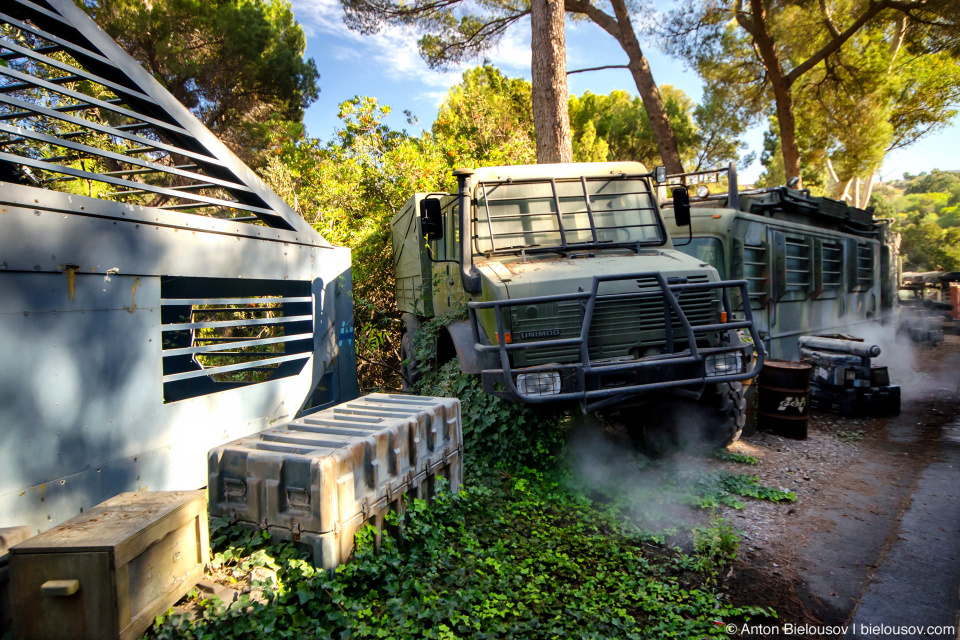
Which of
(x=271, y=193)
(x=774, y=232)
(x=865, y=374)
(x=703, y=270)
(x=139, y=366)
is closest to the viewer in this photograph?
(x=139, y=366)

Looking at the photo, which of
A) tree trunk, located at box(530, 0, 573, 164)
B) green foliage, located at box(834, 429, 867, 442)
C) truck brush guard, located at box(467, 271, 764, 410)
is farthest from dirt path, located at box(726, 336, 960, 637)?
tree trunk, located at box(530, 0, 573, 164)

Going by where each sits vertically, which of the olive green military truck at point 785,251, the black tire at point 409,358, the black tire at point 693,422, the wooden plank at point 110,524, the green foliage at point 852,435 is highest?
the olive green military truck at point 785,251

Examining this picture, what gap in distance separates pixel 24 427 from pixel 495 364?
292 centimetres

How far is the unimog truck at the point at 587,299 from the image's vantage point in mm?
4273

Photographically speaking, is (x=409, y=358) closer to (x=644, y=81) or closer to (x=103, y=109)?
(x=103, y=109)

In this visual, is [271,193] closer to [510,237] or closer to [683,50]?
[510,237]

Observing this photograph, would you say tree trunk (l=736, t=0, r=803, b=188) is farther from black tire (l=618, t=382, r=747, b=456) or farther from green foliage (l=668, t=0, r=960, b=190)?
black tire (l=618, t=382, r=747, b=456)

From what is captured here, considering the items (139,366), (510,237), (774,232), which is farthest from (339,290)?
(774,232)

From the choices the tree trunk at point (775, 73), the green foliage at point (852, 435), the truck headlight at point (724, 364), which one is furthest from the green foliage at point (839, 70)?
the truck headlight at point (724, 364)

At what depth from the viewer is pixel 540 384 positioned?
425cm

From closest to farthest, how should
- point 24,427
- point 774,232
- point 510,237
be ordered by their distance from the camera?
point 24,427
point 510,237
point 774,232

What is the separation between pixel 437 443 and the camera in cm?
412

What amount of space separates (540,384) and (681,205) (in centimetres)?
273

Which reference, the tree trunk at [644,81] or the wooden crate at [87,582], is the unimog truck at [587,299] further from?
the tree trunk at [644,81]
